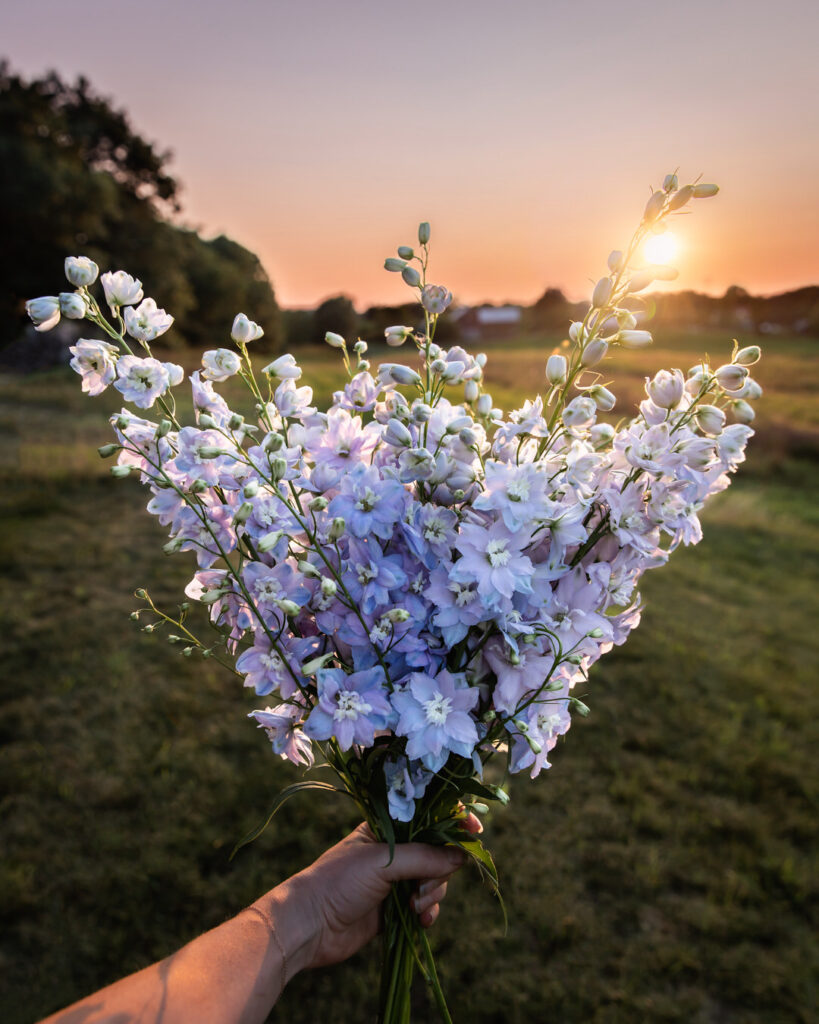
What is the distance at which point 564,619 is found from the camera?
1.18m

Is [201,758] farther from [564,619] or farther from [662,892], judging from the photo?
[564,619]

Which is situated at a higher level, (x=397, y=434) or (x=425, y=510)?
(x=397, y=434)

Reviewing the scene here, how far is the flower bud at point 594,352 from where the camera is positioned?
1.14m

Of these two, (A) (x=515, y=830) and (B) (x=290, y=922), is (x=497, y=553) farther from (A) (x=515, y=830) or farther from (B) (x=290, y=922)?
(A) (x=515, y=830)

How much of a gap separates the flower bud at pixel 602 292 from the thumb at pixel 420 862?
3.67ft

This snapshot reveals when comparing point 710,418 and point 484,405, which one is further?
point 484,405

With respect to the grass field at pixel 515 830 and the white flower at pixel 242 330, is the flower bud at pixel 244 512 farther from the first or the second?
the grass field at pixel 515 830

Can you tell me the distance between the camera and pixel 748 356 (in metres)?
1.19

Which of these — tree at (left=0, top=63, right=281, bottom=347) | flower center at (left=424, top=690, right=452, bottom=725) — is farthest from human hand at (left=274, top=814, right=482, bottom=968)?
tree at (left=0, top=63, right=281, bottom=347)

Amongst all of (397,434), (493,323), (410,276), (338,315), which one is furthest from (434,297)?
(493,323)

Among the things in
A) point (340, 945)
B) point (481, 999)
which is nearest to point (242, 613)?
point (340, 945)

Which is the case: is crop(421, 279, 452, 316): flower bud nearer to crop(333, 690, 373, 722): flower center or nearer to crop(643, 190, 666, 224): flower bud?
crop(643, 190, 666, 224): flower bud

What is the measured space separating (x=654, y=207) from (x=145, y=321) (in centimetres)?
85

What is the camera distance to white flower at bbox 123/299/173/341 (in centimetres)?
115
